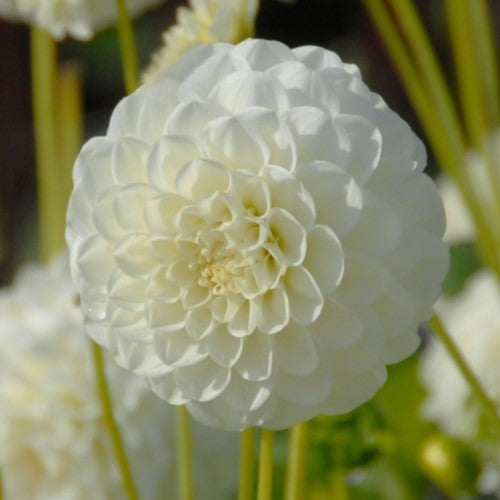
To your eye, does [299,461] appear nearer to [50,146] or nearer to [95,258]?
[95,258]

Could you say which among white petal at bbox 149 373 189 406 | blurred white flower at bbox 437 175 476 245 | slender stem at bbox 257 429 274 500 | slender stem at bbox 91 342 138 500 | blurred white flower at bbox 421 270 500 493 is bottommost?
blurred white flower at bbox 437 175 476 245

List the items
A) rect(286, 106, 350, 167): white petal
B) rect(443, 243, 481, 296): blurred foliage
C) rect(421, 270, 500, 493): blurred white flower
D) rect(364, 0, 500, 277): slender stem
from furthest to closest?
rect(443, 243, 481, 296): blurred foliage
rect(421, 270, 500, 493): blurred white flower
rect(364, 0, 500, 277): slender stem
rect(286, 106, 350, 167): white petal

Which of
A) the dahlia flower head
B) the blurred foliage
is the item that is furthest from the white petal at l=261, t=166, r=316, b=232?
the blurred foliage

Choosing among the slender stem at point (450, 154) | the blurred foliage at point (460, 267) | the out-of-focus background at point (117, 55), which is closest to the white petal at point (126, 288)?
the slender stem at point (450, 154)

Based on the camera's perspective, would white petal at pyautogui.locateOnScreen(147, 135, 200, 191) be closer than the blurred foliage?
Yes

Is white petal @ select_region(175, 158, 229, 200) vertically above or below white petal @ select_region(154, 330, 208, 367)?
above

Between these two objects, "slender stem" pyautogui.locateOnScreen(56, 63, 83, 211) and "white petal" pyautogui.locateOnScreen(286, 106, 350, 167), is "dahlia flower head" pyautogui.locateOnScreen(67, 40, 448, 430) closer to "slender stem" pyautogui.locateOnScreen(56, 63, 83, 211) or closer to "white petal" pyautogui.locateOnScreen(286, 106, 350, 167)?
"white petal" pyautogui.locateOnScreen(286, 106, 350, 167)

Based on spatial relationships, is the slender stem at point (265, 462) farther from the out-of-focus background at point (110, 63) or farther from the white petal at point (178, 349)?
the out-of-focus background at point (110, 63)
